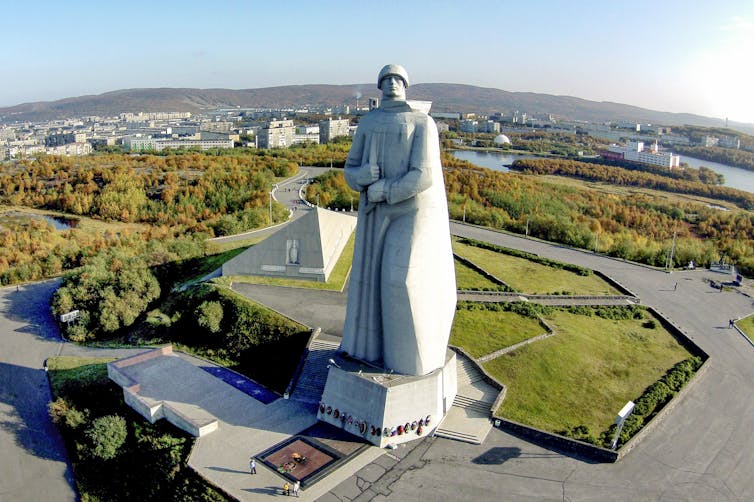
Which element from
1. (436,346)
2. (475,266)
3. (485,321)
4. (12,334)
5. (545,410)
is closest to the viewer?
(436,346)

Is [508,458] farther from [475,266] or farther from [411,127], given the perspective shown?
[475,266]

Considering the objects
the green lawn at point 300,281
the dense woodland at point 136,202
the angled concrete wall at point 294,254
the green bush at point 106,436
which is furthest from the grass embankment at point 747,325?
the dense woodland at point 136,202

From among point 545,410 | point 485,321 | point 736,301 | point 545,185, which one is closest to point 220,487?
point 545,410

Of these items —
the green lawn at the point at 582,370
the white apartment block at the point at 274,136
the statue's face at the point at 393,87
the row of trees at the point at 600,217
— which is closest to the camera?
the statue's face at the point at 393,87

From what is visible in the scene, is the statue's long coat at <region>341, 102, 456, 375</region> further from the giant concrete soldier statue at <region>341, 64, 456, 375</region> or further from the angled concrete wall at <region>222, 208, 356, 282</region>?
the angled concrete wall at <region>222, 208, 356, 282</region>

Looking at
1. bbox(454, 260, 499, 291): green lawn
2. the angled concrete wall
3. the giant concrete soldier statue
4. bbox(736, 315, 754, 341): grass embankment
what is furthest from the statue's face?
bbox(736, 315, 754, 341): grass embankment

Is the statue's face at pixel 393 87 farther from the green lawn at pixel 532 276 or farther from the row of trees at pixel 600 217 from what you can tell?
the row of trees at pixel 600 217
